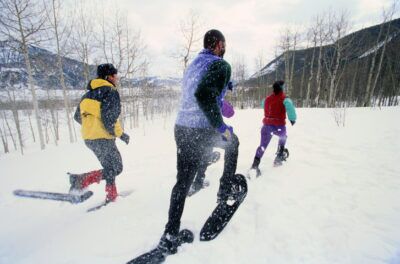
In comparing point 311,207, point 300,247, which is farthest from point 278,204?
point 300,247

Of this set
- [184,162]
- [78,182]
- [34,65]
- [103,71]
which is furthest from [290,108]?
[34,65]

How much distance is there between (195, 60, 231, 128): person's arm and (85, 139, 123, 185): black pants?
1.76 meters

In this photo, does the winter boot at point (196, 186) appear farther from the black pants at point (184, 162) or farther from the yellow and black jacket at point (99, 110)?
the yellow and black jacket at point (99, 110)

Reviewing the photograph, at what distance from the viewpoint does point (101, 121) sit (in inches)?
105

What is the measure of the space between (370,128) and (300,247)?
6578mm

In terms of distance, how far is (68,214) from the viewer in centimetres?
297

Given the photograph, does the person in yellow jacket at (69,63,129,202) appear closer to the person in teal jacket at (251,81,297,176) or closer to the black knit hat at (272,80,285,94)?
the person in teal jacket at (251,81,297,176)

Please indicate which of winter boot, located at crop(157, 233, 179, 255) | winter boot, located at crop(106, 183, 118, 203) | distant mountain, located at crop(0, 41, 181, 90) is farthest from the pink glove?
distant mountain, located at crop(0, 41, 181, 90)

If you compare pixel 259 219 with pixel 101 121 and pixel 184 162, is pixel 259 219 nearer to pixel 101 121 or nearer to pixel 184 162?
pixel 184 162

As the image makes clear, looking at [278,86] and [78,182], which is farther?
[278,86]

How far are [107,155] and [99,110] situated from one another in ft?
2.15

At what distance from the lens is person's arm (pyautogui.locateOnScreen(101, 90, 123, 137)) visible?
2.61m

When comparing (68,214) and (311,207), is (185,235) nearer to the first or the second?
(311,207)

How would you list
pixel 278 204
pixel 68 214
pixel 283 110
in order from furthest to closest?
pixel 283 110, pixel 68 214, pixel 278 204
